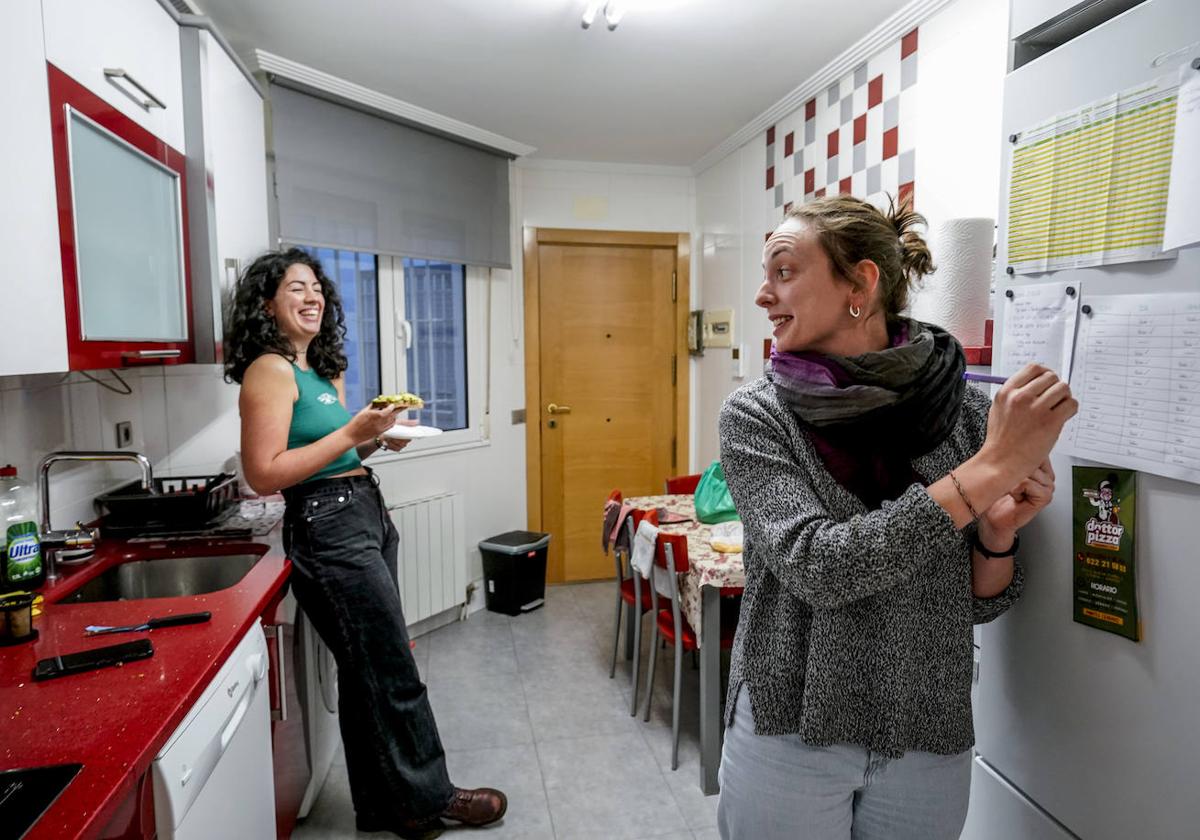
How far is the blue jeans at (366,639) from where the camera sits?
172 centimetres

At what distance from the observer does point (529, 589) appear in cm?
364

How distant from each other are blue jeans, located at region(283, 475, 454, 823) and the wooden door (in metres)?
2.12

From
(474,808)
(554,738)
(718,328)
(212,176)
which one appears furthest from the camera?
(718,328)

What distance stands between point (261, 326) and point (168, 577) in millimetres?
670

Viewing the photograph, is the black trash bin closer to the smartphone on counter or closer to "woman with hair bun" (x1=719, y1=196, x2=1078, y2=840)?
the smartphone on counter

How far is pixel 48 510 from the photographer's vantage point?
160 centimetres

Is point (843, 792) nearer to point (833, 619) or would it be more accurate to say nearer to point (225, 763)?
point (833, 619)

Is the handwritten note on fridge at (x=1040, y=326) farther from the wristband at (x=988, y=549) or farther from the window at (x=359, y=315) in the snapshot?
the window at (x=359, y=315)

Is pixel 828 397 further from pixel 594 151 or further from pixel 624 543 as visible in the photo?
pixel 594 151

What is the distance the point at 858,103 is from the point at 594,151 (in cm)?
153

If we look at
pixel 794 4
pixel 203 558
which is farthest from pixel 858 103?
pixel 203 558

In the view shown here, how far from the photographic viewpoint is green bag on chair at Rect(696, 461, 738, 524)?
2.45 m

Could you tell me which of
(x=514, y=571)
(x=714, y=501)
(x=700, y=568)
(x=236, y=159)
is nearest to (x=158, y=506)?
(x=236, y=159)

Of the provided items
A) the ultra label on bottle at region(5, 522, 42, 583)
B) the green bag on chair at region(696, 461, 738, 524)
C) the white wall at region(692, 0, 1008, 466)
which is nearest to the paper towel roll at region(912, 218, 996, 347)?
the white wall at region(692, 0, 1008, 466)
